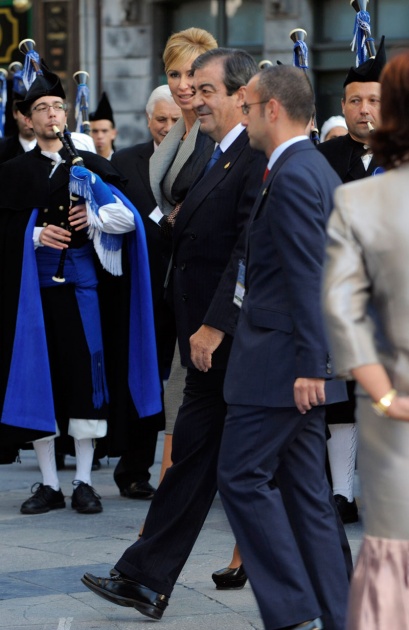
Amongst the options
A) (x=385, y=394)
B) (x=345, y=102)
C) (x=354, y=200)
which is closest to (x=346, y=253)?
(x=354, y=200)

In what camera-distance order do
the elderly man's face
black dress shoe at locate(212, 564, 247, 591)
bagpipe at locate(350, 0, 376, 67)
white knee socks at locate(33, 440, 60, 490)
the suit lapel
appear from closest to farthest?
1. the suit lapel
2. black dress shoe at locate(212, 564, 247, 591)
3. white knee socks at locate(33, 440, 60, 490)
4. bagpipe at locate(350, 0, 376, 67)
5. the elderly man's face

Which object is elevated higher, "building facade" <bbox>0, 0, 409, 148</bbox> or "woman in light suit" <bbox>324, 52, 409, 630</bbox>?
"building facade" <bbox>0, 0, 409, 148</bbox>

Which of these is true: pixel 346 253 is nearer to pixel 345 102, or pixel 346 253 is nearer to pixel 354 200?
pixel 354 200

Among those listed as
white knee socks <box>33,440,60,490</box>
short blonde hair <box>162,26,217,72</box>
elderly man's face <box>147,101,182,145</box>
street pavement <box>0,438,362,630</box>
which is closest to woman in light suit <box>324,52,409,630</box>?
street pavement <box>0,438,362,630</box>

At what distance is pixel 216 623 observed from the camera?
15.8 feet

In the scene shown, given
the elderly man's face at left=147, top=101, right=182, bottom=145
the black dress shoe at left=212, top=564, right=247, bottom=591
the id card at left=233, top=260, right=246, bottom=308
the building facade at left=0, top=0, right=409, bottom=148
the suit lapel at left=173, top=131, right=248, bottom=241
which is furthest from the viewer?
the building facade at left=0, top=0, right=409, bottom=148

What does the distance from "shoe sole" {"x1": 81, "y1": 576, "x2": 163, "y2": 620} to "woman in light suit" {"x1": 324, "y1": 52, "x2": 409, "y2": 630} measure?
1819mm

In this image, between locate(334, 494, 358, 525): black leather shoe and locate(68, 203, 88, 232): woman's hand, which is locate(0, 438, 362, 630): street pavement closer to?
locate(334, 494, 358, 525): black leather shoe

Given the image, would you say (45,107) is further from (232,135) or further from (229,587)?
(229,587)

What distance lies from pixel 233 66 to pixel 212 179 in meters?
0.41

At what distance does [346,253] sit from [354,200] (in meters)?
0.11

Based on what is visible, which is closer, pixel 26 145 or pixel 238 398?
pixel 238 398

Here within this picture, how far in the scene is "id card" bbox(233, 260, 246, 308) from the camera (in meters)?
4.67

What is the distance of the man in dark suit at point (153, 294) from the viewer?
7.40 metres
